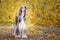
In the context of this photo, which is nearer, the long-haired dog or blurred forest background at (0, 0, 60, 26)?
the long-haired dog

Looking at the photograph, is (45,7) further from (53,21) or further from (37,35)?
(37,35)

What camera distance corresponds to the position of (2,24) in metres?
2.96

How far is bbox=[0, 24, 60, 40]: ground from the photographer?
114 inches

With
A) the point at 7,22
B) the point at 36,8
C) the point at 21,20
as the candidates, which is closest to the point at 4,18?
the point at 7,22

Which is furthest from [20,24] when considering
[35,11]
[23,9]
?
[35,11]

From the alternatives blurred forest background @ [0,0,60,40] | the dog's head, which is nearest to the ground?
blurred forest background @ [0,0,60,40]

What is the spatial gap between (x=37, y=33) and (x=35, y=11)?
1.11 ft

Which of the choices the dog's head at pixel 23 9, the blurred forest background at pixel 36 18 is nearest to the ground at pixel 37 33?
the blurred forest background at pixel 36 18

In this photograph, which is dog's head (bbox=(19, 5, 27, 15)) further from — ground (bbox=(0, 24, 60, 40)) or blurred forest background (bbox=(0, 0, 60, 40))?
ground (bbox=(0, 24, 60, 40))

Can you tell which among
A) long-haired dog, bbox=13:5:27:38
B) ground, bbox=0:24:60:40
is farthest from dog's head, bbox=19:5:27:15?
ground, bbox=0:24:60:40

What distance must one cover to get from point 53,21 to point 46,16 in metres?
0.13

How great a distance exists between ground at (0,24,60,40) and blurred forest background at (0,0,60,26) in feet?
0.26

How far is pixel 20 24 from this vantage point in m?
2.92

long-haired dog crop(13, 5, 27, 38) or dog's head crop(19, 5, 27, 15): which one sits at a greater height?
dog's head crop(19, 5, 27, 15)
